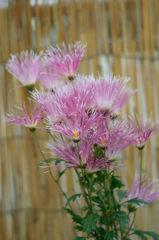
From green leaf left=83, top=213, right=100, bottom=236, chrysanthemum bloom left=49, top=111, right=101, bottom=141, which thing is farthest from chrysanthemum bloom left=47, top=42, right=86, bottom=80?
green leaf left=83, top=213, right=100, bottom=236

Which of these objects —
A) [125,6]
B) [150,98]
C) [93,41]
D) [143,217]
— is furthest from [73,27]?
[143,217]

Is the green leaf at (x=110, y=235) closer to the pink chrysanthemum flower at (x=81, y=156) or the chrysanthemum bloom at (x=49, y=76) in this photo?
the pink chrysanthemum flower at (x=81, y=156)

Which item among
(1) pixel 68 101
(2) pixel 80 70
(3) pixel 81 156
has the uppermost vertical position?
(2) pixel 80 70

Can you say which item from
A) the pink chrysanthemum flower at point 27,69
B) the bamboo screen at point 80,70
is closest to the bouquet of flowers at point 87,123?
the pink chrysanthemum flower at point 27,69

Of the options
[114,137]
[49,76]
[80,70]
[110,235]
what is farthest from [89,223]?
[80,70]

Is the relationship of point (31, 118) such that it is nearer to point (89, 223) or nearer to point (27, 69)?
point (27, 69)

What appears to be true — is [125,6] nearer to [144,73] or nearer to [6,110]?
[144,73]

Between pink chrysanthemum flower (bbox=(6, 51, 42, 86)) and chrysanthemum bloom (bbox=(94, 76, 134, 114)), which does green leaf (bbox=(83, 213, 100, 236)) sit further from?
pink chrysanthemum flower (bbox=(6, 51, 42, 86))

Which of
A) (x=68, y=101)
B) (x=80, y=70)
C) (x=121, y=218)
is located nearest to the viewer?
(x=68, y=101)
